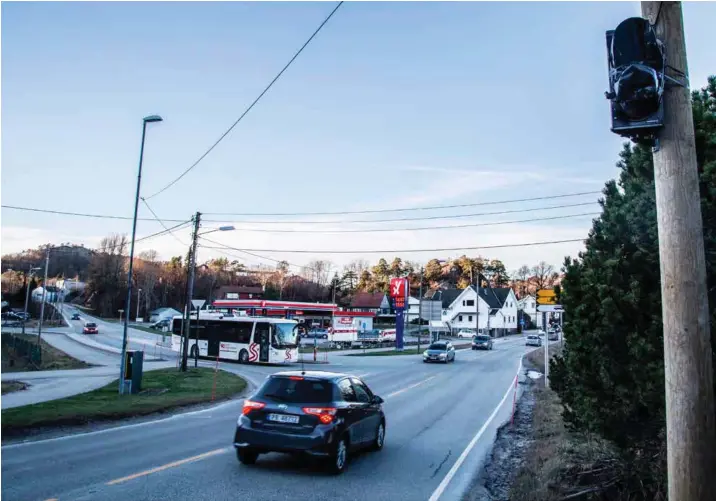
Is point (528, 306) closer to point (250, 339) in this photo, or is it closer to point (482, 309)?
point (482, 309)

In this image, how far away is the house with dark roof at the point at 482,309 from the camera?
107m

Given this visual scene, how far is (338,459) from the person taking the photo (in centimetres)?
899

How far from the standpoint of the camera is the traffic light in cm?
365

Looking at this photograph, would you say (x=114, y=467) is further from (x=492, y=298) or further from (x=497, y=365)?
(x=492, y=298)

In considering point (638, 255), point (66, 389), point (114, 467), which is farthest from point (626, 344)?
point (66, 389)

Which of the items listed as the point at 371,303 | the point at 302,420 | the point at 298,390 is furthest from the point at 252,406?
the point at 371,303

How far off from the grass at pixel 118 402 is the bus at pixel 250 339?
11762 millimetres

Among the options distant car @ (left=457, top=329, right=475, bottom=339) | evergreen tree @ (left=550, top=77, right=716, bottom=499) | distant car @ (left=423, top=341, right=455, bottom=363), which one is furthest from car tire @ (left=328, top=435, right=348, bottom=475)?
distant car @ (left=457, top=329, right=475, bottom=339)

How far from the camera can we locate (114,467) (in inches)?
348

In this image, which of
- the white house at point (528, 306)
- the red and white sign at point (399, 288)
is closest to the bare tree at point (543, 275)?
the white house at point (528, 306)

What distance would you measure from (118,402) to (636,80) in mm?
16531

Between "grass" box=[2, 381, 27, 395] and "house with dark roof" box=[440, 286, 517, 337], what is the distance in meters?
86.1

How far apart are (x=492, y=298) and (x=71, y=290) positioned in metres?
108

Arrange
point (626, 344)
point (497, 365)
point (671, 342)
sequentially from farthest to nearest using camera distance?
point (497, 365)
point (626, 344)
point (671, 342)
